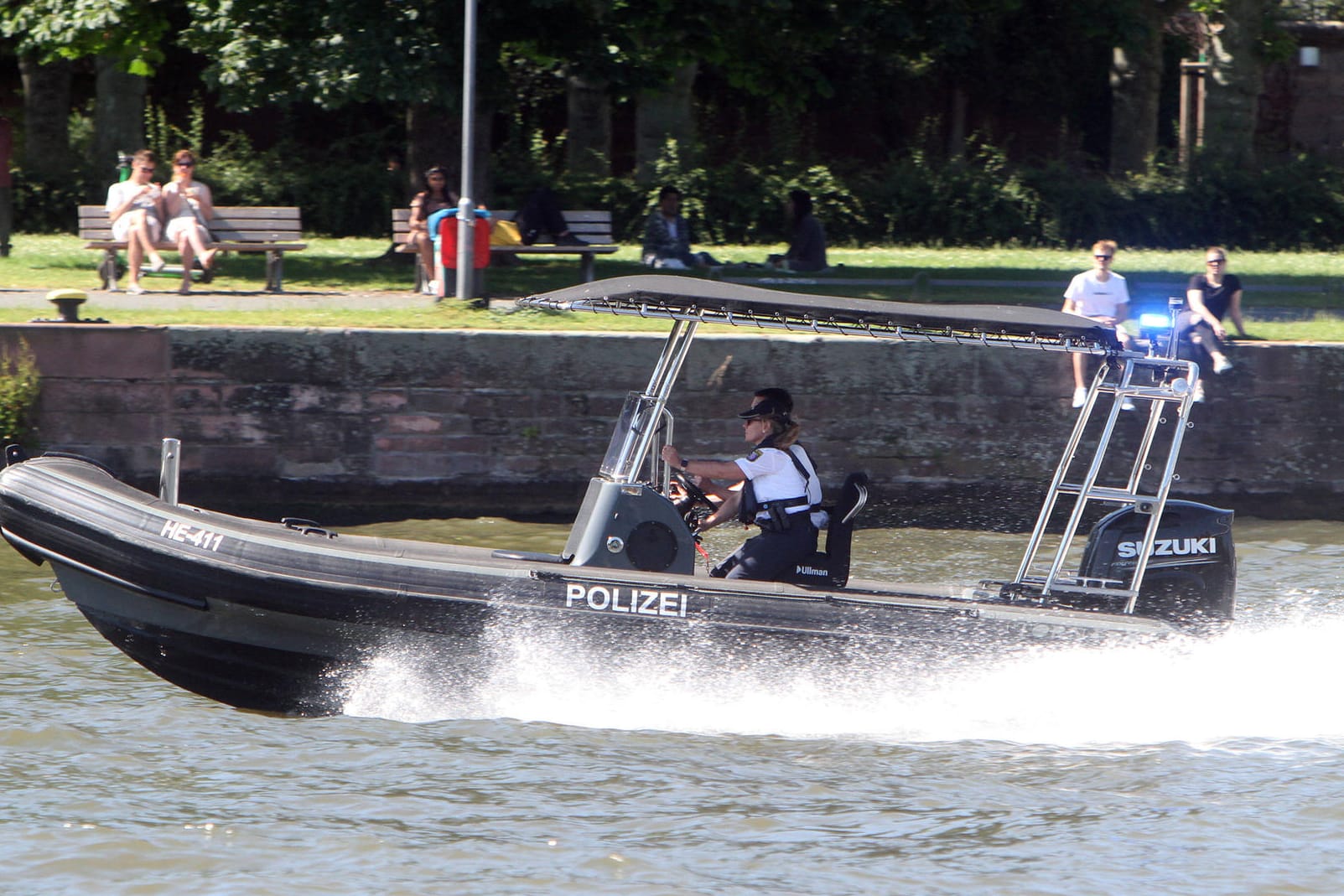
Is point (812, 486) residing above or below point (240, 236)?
below

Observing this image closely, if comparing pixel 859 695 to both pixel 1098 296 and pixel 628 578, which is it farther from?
pixel 1098 296

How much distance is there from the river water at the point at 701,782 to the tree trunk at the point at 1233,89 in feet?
57.5

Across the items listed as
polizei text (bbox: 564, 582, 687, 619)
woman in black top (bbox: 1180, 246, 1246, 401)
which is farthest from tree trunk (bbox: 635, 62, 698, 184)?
polizei text (bbox: 564, 582, 687, 619)

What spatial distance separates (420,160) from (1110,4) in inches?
270

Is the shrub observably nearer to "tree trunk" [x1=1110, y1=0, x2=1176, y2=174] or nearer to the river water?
the river water

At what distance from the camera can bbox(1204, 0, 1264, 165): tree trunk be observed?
2370 cm

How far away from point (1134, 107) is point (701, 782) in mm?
20321

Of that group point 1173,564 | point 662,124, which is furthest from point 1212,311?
point 662,124

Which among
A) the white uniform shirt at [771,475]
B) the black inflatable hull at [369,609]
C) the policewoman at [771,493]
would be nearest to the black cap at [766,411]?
the policewoman at [771,493]

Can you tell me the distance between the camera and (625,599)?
7.03m

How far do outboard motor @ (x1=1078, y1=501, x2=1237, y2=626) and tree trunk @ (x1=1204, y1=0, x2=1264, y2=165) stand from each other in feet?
59.1

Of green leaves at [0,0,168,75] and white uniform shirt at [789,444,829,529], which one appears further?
green leaves at [0,0,168,75]

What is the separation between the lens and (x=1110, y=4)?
1698cm

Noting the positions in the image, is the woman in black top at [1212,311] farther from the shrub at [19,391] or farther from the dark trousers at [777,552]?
the shrub at [19,391]
